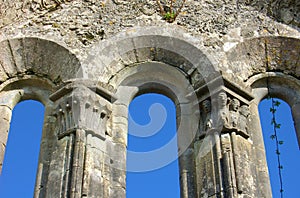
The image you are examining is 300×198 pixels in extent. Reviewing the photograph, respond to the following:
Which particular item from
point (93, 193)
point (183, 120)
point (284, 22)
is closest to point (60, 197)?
point (93, 193)

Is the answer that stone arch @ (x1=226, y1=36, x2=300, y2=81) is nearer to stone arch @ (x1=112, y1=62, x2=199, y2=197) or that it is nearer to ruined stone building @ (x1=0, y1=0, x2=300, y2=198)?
ruined stone building @ (x1=0, y1=0, x2=300, y2=198)

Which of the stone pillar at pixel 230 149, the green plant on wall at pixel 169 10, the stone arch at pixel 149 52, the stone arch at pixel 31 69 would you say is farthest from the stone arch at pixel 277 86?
the stone arch at pixel 31 69

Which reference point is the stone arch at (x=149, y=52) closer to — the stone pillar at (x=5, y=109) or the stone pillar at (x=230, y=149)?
the stone pillar at (x=230, y=149)

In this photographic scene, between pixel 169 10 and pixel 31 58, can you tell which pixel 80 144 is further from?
pixel 169 10

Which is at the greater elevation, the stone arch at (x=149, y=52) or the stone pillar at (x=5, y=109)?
the stone arch at (x=149, y=52)

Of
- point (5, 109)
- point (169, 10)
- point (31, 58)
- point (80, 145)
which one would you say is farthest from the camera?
point (169, 10)

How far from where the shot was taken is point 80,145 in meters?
6.91

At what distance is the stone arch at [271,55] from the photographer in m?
8.39

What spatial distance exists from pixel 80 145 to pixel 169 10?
2936 mm

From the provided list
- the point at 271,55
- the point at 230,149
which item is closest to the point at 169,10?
the point at 271,55

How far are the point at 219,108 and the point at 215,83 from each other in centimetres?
45

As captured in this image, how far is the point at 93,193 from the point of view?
21.6ft

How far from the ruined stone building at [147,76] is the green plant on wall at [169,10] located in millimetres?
22

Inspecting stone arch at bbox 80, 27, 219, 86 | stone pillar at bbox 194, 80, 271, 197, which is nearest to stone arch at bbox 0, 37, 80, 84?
stone arch at bbox 80, 27, 219, 86
